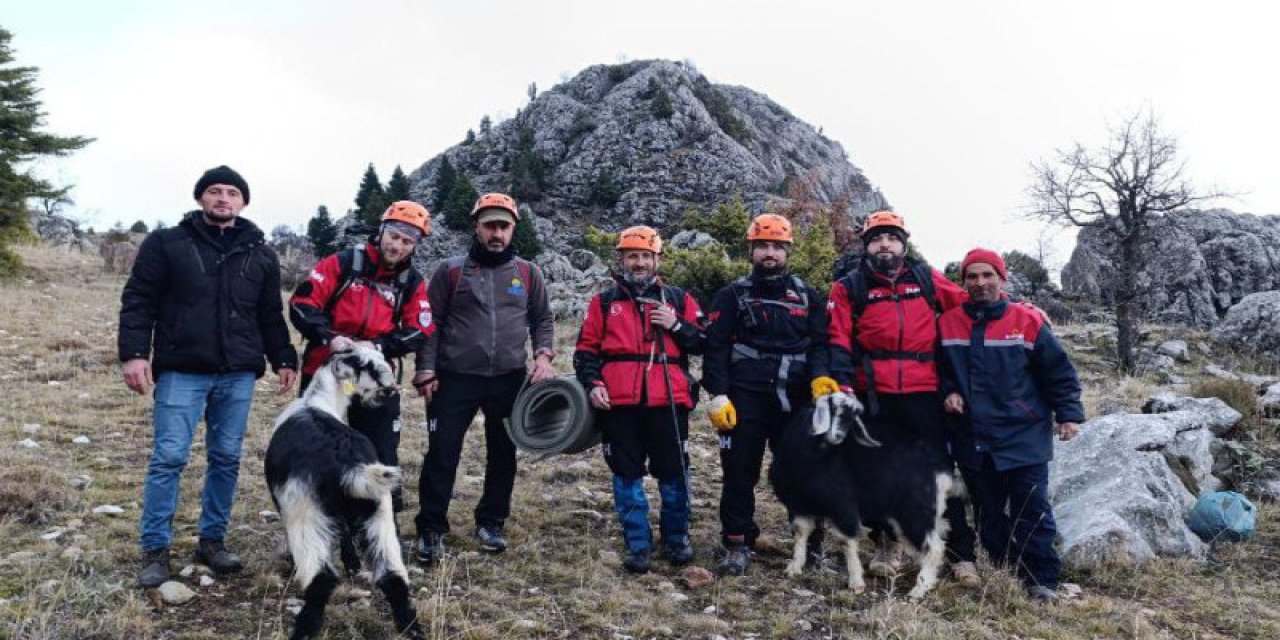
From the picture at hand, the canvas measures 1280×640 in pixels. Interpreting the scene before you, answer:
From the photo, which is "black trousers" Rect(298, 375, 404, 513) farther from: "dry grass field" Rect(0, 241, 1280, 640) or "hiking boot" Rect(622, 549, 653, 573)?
"hiking boot" Rect(622, 549, 653, 573)

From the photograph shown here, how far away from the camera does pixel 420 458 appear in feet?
24.5

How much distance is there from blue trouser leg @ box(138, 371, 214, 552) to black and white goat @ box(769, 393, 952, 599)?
358 centimetres

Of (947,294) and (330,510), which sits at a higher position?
(947,294)

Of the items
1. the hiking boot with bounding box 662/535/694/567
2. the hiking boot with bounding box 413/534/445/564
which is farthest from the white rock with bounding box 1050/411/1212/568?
the hiking boot with bounding box 413/534/445/564

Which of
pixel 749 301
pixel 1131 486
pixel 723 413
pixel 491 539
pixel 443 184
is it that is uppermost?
pixel 443 184

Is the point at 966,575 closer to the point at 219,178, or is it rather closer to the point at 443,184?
the point at 219,178

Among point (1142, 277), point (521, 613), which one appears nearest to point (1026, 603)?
point (521, 613)

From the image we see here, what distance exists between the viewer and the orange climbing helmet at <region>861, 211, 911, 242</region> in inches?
203

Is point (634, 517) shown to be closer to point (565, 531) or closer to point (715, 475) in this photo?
point (565, 531)

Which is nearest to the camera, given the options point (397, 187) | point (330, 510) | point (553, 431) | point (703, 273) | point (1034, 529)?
point (330, 510)

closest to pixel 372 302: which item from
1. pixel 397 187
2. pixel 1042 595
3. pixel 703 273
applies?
pixel 1042 595

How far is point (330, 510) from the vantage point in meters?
3.61

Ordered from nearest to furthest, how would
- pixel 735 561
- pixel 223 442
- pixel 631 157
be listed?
pixel 223 442 < pixel 735 561 < pixel 631 157

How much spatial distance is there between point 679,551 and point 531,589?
1.07 m
